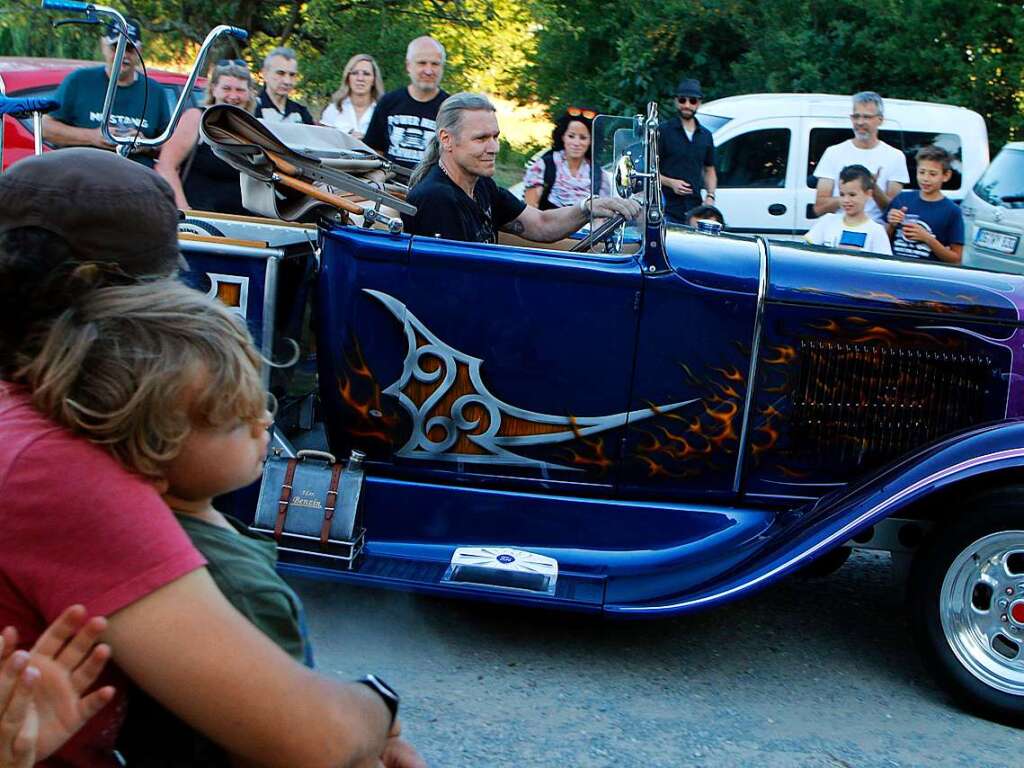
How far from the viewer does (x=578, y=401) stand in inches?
156

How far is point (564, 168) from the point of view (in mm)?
6543

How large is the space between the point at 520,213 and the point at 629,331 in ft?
3.90

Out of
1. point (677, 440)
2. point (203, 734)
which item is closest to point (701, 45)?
point (677, 440)

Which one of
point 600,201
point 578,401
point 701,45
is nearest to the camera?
point 578,401

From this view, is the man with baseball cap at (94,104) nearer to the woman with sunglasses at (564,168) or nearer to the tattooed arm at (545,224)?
the woman with sunglasses at (564,168)

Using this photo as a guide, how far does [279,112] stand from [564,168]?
1.66 metres

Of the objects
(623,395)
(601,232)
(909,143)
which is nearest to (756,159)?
(909,143)

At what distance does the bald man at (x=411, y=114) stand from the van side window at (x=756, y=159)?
18.5 feet

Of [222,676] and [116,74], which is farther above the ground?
[116,74]

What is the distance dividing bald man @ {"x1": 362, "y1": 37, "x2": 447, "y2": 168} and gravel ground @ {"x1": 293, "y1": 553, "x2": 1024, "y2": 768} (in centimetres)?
291

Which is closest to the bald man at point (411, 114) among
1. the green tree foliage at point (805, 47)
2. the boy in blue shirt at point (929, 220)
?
the boy in blue shirt at point (929, 220)

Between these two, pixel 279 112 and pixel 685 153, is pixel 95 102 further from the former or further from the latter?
pixel 685 153

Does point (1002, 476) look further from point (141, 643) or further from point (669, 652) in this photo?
point (141, 643)

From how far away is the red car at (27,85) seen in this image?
8.39 m
